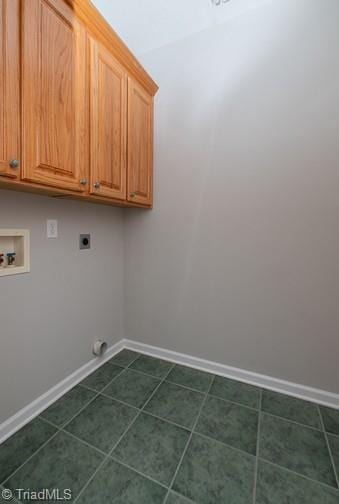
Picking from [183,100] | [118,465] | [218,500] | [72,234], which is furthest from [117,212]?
[218,500]

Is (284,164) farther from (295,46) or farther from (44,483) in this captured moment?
(44,483)

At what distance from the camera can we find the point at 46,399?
4.62 feet

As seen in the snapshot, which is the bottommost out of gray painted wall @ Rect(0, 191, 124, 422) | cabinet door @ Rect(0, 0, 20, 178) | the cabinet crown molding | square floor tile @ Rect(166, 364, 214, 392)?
square floor tile @ Rect(166, 364, 214, 392)

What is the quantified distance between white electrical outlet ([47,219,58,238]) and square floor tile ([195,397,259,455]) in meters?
1.43

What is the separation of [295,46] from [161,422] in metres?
2.45

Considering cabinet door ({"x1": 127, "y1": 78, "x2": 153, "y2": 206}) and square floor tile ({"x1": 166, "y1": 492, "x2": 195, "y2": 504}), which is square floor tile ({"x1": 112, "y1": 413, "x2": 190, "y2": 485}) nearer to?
square floor tile ({"x1": 166, "y1": 492, "x2": 195, "y2": 504})

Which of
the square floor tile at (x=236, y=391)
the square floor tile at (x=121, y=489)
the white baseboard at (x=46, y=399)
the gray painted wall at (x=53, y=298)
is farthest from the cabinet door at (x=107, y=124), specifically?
the square floor tile at (x=236, y=391)

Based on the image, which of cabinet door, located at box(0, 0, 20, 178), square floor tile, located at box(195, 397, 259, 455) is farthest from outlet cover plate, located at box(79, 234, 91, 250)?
square floor tile, located at box(195, 397, 259, 455)

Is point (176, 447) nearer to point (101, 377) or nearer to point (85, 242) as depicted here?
point (101, 377)

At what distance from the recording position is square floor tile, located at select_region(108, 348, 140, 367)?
1.89 m

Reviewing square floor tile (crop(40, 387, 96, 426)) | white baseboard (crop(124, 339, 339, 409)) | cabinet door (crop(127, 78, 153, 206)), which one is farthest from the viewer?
cabinet door (crop(127, 78, 153, 206))

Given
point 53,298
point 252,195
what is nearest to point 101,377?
point 53,298

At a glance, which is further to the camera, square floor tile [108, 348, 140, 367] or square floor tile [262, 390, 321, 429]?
square floor tile [108, 348, 140, 367]

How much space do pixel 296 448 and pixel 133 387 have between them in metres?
1.01
